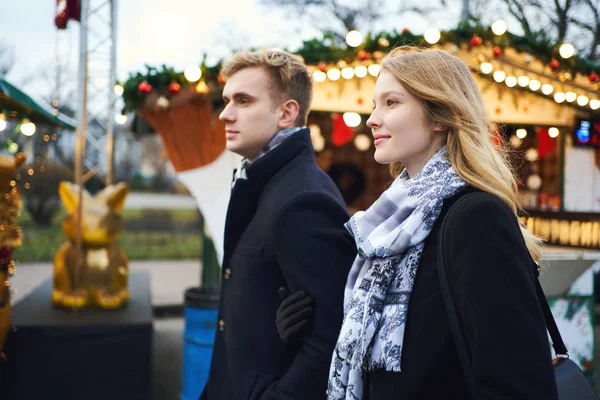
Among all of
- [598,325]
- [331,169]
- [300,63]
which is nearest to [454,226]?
[300,63]

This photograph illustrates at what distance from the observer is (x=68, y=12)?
20.1 feet

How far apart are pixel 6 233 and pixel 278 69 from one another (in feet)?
9.16

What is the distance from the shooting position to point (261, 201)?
2.31 meters

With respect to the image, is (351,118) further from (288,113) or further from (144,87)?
(288,113)

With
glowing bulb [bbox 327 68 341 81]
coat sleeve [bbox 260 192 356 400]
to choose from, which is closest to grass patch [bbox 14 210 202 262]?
glowing bulb [bbox 327 68 341 81]

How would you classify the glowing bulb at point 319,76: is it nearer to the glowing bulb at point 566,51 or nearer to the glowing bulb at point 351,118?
the glowing bulb at point 351,118

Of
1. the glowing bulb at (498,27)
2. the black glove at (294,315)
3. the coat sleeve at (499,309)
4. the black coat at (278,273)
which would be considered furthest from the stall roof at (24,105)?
the glowing bulb at (498,27)

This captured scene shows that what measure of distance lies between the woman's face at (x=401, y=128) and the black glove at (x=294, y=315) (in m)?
0.54

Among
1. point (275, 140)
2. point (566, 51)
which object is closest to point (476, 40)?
point (566, 51)

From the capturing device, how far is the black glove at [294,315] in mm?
1896

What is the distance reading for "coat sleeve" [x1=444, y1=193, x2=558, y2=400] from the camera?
4.06 ft

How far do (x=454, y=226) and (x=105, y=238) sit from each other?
4689 mm

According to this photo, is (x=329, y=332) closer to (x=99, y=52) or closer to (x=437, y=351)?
(x=437, y=351)

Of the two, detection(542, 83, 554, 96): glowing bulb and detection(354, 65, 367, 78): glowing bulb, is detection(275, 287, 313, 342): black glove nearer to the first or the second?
detection(354, 65, 367, 78): glowing bulb
